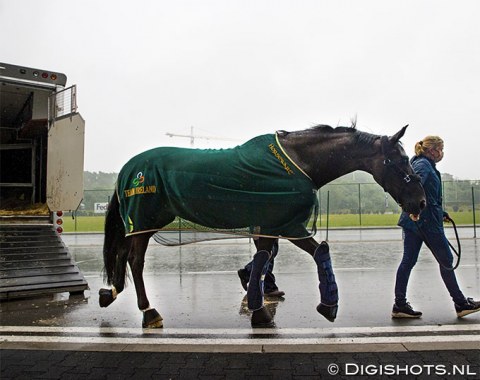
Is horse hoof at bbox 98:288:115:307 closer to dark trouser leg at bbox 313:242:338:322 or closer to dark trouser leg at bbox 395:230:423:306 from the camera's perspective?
dark trouser leg at bbox 313:242:338:322

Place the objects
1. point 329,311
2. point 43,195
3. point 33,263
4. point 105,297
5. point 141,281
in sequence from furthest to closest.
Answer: point 43,195
point 33,263
point 105,297
point 141,281
point 329,311

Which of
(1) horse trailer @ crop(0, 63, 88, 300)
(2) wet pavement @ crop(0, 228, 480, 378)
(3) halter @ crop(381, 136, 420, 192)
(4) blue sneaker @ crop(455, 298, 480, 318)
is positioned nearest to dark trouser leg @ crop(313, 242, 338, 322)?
(2) wet pavement @ crop(0, 228, 480, 378)

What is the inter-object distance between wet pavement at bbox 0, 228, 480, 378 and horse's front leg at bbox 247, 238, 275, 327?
134mm

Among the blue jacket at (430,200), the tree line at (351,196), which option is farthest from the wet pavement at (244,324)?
the tree line at (351,196)

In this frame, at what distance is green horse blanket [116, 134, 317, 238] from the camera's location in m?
3.86

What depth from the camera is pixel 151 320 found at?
408 cm

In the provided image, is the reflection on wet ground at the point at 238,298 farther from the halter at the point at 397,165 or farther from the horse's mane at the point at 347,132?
the horse's mane at the point at 347,132

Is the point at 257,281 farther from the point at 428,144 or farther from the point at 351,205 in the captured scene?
the point at 351,205

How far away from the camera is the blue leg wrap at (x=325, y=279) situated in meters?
3.80

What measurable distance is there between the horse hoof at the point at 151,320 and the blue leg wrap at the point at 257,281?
949 millimetres

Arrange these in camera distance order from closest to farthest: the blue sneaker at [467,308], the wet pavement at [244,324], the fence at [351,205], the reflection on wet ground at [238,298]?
the wet pavement at [244,324] < the blue sneaker at [467,308] < the reflection on wet ground at [238,298] < the fence at [351,205]

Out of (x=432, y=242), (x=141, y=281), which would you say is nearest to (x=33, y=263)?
(x=141, y=281)

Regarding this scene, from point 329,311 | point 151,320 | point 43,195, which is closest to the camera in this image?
point 329,311

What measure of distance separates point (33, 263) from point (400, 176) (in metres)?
5.03
